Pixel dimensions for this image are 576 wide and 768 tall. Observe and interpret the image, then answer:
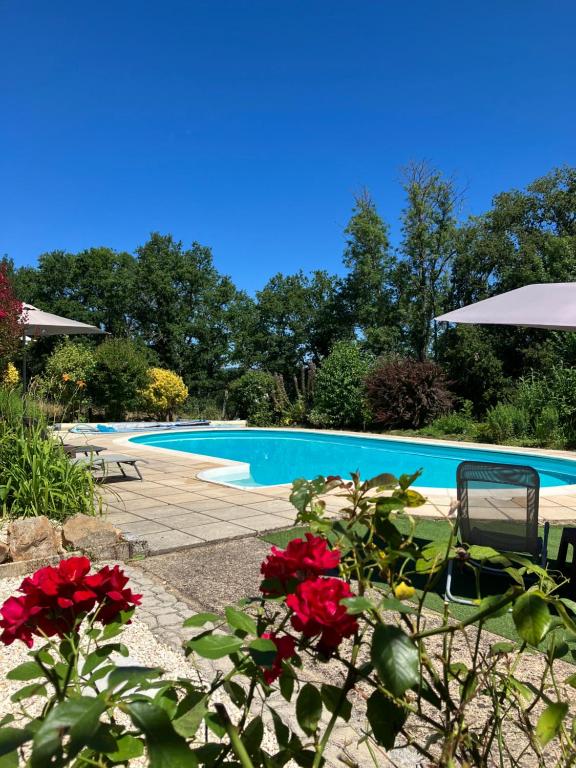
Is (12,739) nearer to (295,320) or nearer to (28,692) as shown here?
(28,692)

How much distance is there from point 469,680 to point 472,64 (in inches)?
728

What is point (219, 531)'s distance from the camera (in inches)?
189

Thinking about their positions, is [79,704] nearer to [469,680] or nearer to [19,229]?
[469,680]

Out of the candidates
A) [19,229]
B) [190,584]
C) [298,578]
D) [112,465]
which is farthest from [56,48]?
[19,229]

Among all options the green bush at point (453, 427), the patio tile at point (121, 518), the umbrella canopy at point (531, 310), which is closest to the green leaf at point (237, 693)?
the umbrella canopy at point (531, 310)

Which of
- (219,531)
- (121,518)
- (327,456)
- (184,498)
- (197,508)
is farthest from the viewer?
(327,456)

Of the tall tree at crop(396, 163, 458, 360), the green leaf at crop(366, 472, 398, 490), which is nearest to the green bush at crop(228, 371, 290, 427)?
the tall tree at crop(396, 163, 458, 360)

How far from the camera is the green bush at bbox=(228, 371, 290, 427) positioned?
17.0 meters

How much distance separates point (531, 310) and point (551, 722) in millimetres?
3917

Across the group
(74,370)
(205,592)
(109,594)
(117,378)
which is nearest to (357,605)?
(109,594)

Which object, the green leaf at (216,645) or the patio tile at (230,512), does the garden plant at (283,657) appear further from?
the patio tile at (230,512)

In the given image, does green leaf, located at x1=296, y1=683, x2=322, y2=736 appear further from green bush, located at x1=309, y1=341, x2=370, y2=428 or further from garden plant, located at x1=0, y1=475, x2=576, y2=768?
green bush, located at x1=309, y1=341, x2=370, y2=428

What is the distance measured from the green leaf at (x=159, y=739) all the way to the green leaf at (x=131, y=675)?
9 centimetres

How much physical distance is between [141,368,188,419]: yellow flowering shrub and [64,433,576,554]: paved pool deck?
1026 centimetres
